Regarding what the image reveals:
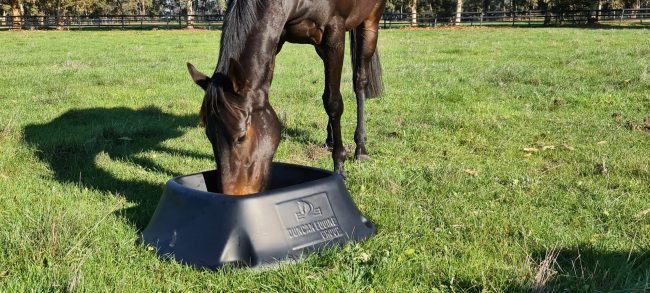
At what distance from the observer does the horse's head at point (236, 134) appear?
311 centimetres

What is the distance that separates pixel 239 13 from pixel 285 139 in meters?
2.55

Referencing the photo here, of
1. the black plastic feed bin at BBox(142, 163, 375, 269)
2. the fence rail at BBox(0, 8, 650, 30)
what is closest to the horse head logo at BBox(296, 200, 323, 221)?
the black plastic feed bin at BBox(142, 163, 375, 269)

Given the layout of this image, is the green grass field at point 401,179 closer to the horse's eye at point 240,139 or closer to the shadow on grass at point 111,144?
the shadow on grass at point 111,144

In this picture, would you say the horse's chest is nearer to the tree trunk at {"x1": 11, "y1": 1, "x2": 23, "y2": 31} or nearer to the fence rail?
the fence rail

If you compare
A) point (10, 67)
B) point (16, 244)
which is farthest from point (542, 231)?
point (10, 67)

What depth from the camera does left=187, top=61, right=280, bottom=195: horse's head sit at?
3.11 m

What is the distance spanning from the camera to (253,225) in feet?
8.95

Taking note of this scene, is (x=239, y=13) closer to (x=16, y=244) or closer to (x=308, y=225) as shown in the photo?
(x=308, y=225)

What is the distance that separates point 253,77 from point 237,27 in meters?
0.38

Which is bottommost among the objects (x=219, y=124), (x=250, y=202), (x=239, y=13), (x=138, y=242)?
(x=138, y=242)

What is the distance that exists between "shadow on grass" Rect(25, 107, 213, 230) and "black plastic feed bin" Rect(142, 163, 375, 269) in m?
→ 0.51

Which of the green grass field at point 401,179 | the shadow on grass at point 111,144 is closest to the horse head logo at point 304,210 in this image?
the green grass field at point 401,179

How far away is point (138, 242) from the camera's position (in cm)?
302

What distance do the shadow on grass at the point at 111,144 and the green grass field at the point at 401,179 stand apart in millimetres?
24
